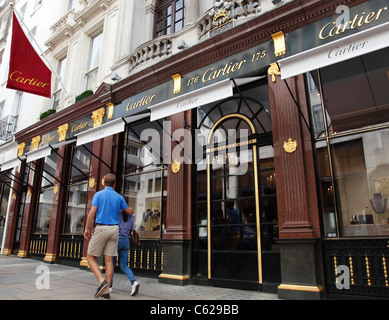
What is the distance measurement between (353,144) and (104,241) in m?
4.40

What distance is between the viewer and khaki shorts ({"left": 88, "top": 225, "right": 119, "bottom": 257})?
4.58 m

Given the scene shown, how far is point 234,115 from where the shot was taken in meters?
6.95

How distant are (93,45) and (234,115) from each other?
27.5 feet

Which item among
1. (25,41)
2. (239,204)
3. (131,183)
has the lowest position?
(239,204)

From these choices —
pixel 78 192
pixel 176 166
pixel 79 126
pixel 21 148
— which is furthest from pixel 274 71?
pixel 21 148

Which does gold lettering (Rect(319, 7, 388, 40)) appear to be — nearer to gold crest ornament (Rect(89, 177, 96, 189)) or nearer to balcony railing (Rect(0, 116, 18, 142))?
gold crest ornament (Rect(89, 177, 96, 189))

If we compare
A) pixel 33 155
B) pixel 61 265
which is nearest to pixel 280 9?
pixel 33 155

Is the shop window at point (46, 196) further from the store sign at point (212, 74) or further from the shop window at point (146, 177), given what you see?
the store sign at point (212, 74)

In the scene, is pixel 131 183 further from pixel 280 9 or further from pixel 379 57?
pixel 379 57

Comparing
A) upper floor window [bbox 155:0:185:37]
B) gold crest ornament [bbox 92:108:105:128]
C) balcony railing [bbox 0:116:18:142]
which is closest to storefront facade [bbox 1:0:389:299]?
gold crest ornament [bbox 92:108:105:128]

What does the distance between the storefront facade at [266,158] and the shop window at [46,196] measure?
3541 millimetres

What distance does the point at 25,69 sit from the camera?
10.4 metres

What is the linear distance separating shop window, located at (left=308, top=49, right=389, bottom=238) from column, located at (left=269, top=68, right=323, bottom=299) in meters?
0.24

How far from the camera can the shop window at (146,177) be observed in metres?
7.82
